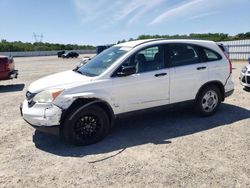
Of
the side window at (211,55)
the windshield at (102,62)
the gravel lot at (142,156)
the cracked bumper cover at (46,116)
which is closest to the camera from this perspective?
the gravel lot at (142,156)

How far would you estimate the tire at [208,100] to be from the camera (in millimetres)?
6281

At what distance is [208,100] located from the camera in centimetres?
645

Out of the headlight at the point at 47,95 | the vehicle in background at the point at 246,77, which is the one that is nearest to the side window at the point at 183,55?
the headlight at the point at 47,95

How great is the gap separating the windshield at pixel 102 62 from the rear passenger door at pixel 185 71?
1.06 m

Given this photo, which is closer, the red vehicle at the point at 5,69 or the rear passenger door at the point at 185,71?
the rear passenger door at the point at 185,71

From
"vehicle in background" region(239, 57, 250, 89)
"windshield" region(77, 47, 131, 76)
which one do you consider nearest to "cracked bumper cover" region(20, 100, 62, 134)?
"windshield" region(77, 47, 131, 76)

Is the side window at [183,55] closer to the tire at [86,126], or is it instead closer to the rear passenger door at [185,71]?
the rear passenger door at [185,71]

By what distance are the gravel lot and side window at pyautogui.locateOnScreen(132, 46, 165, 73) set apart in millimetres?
969

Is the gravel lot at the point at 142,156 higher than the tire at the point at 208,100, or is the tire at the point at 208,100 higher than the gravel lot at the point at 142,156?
the tire at the point at 208,100

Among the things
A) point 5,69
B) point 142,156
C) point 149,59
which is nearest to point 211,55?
point 149,59

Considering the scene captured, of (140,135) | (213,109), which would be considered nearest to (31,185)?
(140,135)

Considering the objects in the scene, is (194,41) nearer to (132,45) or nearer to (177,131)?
(132,45)

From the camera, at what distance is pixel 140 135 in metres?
5.43

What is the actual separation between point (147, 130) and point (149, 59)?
56.7 inches
